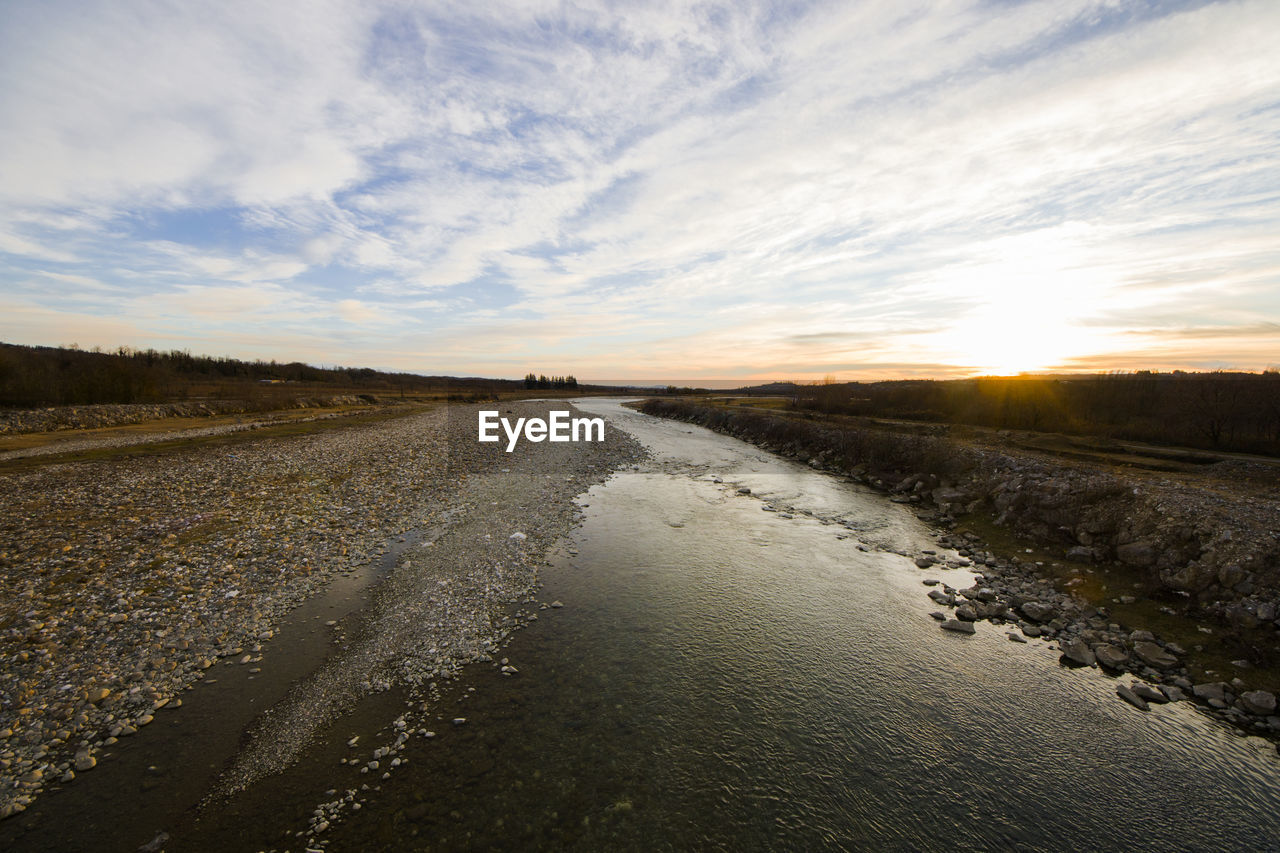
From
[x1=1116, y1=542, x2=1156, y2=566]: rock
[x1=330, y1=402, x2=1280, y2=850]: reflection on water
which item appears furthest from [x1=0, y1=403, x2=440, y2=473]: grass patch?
[x1=1116, y1=542, x2=1156, y2=566]: rock

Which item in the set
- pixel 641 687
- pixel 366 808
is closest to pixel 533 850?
pixel 366 808

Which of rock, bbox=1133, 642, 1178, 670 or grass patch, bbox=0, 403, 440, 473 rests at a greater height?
grass patch, bbox=0, 403, 440, 473

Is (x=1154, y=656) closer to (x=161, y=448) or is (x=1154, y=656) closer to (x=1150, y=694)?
(x=1150, y=694)

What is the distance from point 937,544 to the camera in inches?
718

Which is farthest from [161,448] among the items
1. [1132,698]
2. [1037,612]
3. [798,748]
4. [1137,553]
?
[1137,553]

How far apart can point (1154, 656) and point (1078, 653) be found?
1.35 m

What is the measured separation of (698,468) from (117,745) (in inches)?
1175

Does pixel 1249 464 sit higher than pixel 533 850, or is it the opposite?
pixel 1249 464

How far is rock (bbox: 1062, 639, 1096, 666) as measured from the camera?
1053cm

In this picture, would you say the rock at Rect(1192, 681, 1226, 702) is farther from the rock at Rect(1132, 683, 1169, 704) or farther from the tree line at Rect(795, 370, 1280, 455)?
the tree line at Rect(795, 370, 1280, 455)

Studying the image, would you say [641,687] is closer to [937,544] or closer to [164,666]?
[164,666]

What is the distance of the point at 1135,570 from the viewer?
13672mm

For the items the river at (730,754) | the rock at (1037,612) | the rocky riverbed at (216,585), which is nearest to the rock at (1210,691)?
the river at (730,754)

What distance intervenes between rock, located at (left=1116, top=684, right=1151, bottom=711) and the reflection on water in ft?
0.56
